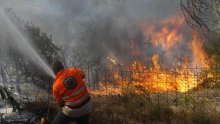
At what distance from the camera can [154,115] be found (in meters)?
8.22

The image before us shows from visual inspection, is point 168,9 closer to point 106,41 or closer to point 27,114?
point 106,41

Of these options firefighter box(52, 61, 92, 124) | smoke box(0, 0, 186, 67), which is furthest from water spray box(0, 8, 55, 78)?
smoke box(0, 0, 186, 67)

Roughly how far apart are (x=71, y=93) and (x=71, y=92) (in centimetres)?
2

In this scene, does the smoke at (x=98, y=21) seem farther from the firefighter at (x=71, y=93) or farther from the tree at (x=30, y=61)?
the firefighter at (x=71, y=93)

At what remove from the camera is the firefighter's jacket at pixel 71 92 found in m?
6.35

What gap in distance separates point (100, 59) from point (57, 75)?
56.3 ft

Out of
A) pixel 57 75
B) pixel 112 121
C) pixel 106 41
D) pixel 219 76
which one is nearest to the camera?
pixel 57 75

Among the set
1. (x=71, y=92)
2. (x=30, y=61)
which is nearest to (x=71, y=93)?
(x=71, y=92)

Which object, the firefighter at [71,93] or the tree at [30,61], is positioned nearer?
the firefighter at [71,93]

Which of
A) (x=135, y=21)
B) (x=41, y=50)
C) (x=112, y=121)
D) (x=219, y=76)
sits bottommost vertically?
(x=112, y=121)

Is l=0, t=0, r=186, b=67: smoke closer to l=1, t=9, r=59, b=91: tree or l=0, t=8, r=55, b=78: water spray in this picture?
l=1, t=9, r=59, b=91: tree

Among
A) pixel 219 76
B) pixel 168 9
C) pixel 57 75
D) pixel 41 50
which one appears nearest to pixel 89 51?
pixel 168 9

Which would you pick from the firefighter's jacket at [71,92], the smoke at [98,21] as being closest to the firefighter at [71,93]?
the firefighter's jacket at [71,92]

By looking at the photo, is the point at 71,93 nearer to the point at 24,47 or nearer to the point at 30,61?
the point at 24,47
